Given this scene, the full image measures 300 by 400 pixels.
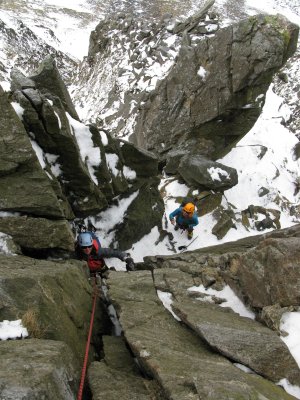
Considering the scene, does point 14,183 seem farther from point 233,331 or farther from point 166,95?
point 166,95

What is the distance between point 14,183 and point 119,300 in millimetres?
3744

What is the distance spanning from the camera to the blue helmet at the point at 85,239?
33.8ft

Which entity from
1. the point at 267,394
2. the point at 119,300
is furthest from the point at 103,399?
the point at 119,300

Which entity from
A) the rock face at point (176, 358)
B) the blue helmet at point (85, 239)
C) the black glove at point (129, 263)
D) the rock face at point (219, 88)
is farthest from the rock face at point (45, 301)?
the rock face at point (219, 88)

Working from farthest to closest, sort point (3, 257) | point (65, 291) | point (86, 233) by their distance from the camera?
1. point (86, 233)
2. point (3, 257)
3. point (65, 291)

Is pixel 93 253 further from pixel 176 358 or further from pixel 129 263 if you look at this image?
pixel 176 358

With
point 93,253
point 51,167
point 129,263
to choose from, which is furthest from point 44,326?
point 129,263

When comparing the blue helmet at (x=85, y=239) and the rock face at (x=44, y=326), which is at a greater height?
the rock face at (x=44, y=326)

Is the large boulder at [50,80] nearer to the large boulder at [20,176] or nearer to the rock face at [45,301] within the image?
the large boulder at [20,176]

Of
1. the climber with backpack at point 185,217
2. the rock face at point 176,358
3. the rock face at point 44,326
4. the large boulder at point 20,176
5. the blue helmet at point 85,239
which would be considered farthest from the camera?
the climber with backpack at point 185,217

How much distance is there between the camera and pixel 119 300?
25.1ft

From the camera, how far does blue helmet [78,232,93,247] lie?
10.3 meters

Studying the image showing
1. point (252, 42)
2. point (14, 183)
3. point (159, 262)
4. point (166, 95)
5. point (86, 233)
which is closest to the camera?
point (14, 183)

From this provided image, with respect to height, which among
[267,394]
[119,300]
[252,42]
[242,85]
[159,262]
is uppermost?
[252,42]
